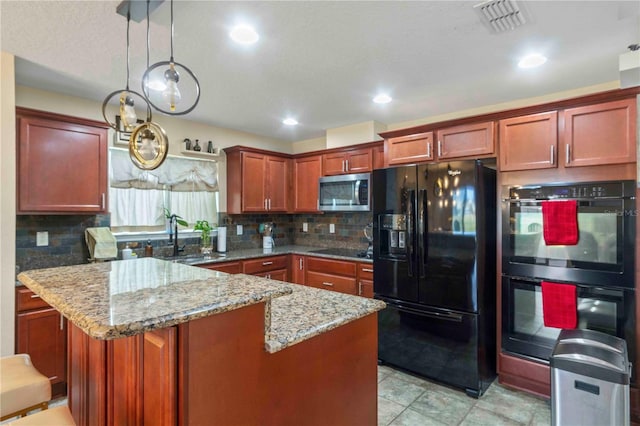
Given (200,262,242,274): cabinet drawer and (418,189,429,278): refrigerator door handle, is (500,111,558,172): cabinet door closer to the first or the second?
(418,189,429,278): refrigerator door handle

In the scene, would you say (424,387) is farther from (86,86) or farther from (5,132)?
(86,86)

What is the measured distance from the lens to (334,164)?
432cm

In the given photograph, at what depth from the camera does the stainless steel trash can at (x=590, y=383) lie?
1891 mm

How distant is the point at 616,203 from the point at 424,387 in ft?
6.32

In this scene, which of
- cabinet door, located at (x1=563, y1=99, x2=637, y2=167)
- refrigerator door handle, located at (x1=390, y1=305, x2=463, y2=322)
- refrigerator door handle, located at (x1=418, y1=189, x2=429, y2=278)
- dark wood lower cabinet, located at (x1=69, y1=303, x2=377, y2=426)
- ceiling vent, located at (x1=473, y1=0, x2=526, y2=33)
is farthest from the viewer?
refrigerator door handle, located at (x1=418, y1=189, x2=429, y2=278)

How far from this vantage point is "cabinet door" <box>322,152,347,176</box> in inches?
167

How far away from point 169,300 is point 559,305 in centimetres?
263

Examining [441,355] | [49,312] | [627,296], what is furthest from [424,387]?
[49,312]

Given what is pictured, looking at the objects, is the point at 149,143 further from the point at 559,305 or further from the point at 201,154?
the point at 559,305

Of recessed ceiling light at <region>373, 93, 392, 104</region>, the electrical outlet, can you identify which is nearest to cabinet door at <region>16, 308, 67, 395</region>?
the electrical outlet

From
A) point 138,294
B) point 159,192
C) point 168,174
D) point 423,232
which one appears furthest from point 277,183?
point 138,294

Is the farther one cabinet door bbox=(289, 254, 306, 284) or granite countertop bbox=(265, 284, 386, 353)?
cabinet door bbox=(289, 254, 306, 284)

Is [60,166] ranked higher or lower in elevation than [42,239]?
higher

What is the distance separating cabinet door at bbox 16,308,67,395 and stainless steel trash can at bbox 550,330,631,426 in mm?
3398
